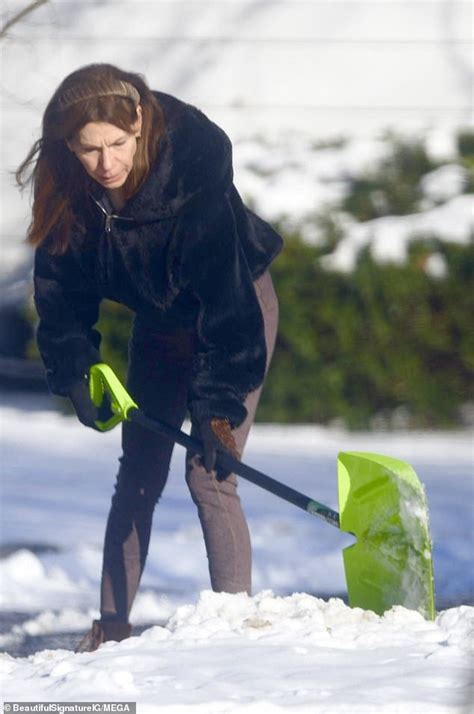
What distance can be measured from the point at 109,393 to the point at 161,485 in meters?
0.30

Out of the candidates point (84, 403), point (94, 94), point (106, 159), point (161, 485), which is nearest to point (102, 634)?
point (161, 485)

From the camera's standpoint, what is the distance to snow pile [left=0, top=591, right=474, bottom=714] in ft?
9.48

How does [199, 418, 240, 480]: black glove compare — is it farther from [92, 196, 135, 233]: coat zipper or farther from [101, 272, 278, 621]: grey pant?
[92, 196, 135, 233]: coat zipper

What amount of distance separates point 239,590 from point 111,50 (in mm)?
5072

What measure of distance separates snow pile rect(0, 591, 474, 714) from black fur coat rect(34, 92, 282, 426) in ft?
1.90

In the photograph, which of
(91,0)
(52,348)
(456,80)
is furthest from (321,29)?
(52,348)

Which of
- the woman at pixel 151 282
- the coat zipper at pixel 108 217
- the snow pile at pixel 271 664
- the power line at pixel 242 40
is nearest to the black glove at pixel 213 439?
the woman at pixel 151 282

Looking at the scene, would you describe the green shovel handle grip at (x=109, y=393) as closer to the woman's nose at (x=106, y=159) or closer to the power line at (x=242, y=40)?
the woman's nose at (x=106, y=159)

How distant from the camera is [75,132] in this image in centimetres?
355

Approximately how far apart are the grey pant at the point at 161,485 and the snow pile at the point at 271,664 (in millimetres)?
201

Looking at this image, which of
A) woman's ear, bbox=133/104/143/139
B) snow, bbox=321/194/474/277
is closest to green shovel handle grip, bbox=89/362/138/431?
woman's ear, bbox=133/104/143/139

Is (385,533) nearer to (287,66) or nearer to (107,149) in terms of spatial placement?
(107,149)

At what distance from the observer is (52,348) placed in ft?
12.9

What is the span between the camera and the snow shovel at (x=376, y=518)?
11.8 feet
